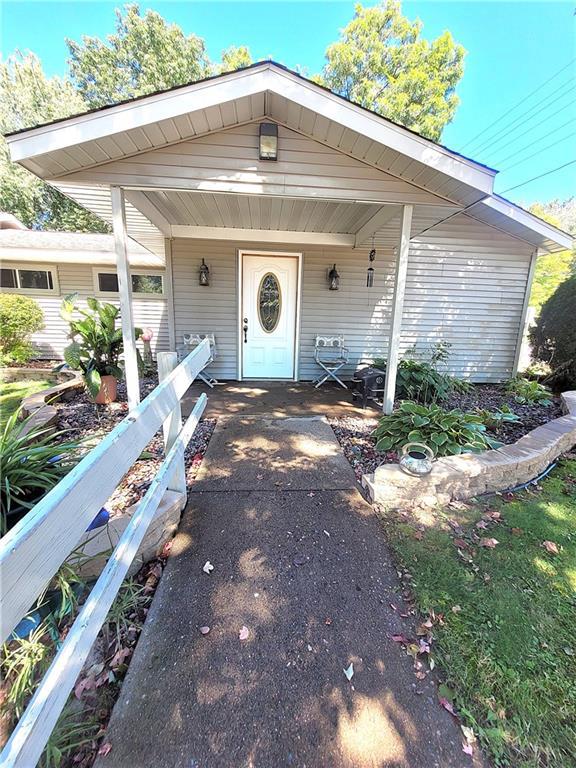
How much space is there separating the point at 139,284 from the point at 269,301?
3.72 metres

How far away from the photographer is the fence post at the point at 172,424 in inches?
80.0

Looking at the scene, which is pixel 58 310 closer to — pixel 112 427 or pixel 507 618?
pixel 112 427

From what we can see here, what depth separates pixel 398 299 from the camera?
3.89 meters

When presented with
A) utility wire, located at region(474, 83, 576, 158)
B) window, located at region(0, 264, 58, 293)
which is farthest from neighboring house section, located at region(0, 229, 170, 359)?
utility wire, located at region(474, 83, 576, 158)

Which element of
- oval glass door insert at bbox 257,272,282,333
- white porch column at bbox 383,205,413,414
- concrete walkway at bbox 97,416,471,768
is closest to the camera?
concrete walkway at bbox 97,416,471,768

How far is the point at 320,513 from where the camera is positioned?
2383 millimetres

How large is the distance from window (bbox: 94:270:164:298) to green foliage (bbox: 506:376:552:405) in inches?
291

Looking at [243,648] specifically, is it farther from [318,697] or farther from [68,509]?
[68,509]

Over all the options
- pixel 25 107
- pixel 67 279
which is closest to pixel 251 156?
pixel 67 279

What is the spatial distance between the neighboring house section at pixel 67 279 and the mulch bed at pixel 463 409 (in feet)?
17.1

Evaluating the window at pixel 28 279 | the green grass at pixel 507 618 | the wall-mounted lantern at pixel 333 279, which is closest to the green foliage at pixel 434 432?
the green grass at pixel 507 618

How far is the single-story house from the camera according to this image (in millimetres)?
3014

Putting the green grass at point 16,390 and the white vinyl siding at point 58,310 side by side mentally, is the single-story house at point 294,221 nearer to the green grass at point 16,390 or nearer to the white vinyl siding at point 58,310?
the white vinyl siding at point 58,310

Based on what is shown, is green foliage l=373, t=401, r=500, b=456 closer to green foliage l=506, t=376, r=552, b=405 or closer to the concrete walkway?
the concrete walkway
